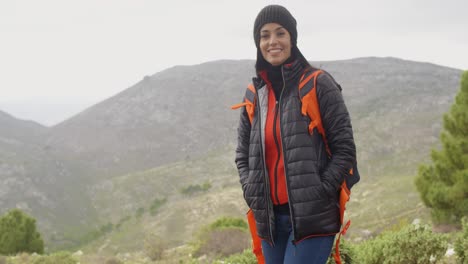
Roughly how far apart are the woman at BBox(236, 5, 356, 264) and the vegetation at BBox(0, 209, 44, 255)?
16.3 meters

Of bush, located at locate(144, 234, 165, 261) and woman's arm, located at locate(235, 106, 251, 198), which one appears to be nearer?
woman's arm, located at locate(235, 106, 251, 198)

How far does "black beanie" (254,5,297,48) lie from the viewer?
2.42 meters

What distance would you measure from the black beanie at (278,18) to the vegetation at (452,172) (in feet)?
37.7

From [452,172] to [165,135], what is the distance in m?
66.1

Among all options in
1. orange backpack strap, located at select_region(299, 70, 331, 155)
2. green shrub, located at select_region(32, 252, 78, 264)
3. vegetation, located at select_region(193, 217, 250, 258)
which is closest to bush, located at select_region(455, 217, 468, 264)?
orange backpack strap, located at select_region(299, 70, 331, 155)

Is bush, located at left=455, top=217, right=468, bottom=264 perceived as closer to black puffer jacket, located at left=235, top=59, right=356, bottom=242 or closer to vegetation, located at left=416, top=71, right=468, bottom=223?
black puffer jacket, located at left=235, top=59, right=356, bottom=242

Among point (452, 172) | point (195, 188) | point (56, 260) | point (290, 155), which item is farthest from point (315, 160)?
point (195, 188)

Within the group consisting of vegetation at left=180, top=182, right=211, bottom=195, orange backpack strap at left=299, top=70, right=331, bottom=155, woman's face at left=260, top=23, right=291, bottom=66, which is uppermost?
woman's face at left=260, top=23, right=291, bottom=66

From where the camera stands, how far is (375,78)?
9144 cm

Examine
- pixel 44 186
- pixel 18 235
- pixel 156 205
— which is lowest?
pixel 156 205

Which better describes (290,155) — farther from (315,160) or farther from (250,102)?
(250,102)

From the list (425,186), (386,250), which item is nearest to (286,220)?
(386,250)

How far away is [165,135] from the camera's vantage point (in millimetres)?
75062

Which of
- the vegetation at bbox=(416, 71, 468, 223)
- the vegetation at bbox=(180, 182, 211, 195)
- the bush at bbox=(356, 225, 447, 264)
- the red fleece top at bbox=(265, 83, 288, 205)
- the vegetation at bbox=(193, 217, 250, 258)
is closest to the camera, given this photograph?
the red fleece top at bbox=(265, 83, 288, 205)
